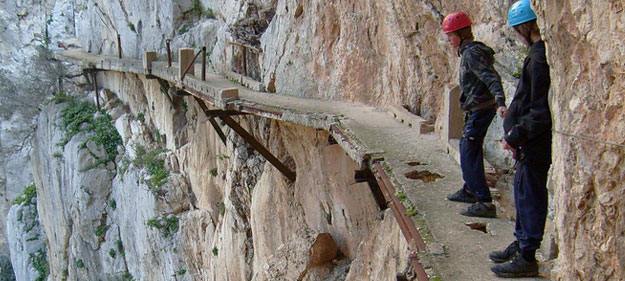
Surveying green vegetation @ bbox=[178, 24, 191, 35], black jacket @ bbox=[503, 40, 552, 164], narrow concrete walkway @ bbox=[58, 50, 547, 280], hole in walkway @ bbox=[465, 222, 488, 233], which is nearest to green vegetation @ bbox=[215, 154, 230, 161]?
narrow concrete walkway @ bbox=[58, 50, 547, 280]

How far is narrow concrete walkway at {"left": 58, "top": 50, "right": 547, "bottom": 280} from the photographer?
3.48 meters

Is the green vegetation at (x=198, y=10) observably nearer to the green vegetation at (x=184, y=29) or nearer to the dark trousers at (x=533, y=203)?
the green vegetation at (x=184, y=29)

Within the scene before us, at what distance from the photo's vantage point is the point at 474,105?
413 cm

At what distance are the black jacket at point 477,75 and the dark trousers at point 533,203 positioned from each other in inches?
35.8

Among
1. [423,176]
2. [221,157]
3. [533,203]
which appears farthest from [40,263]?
[533,203]

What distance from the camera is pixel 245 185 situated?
11227mm

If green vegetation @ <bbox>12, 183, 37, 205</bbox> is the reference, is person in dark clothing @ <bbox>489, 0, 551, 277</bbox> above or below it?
above

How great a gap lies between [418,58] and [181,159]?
10403 mm

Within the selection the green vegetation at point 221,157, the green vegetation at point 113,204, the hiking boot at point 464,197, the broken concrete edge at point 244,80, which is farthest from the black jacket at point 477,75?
the green vegetation at point 113,204

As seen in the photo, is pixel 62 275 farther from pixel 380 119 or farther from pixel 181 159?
pixel 380 119

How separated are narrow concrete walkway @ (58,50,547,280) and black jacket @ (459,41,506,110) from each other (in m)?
0.85

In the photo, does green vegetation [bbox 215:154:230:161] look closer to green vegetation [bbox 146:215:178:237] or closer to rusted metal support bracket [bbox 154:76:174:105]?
green vegetation [bbox 146:215:178:237]

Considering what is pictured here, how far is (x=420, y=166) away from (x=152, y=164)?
43.8ft

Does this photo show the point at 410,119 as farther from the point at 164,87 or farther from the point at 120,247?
the point at 120,247
